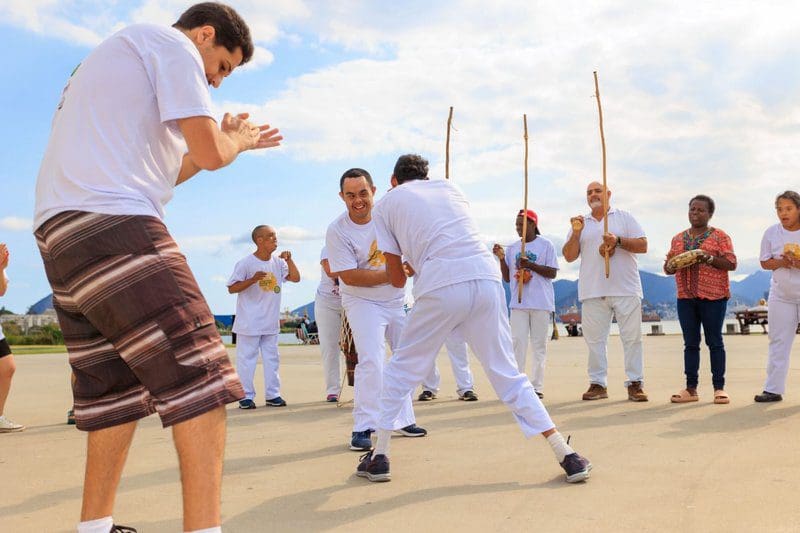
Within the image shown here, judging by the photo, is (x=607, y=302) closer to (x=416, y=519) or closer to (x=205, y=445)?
(x=416, y=519)

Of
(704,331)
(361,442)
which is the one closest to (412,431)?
(361,442)

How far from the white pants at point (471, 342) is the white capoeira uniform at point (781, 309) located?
4633 millimetres

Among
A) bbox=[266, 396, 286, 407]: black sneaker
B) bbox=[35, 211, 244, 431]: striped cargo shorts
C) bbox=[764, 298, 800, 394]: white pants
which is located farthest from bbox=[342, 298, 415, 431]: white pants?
bbox=[764, 298, 800, 394]: white pants

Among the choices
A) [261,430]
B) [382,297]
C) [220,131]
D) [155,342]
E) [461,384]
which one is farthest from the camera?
[461,384]

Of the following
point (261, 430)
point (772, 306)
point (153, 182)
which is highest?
point (153, 182)

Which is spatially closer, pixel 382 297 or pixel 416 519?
A: pixel 416 519

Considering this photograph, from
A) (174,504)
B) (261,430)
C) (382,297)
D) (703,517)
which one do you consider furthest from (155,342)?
(261,430)

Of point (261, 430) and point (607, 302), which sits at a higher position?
point (607, 302)

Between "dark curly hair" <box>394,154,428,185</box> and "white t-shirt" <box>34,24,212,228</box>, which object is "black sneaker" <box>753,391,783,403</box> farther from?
"white t-shirt" <box>34,24,212,228</box>

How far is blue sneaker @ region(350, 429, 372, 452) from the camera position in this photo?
5.97m

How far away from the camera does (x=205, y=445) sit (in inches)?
102

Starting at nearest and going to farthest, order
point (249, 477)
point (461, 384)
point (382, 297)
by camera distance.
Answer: point (249, 477)
point (382, 297)
point (461, 384)

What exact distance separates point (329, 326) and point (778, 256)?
4.98 meters

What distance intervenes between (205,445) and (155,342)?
36cm
